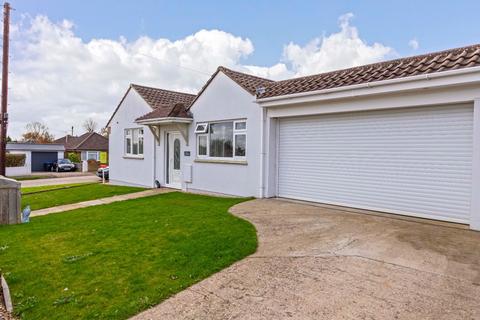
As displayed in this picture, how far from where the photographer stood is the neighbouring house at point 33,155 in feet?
116

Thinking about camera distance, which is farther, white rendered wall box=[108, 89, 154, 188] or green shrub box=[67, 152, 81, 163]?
green shrub box=[67, 152, 81, 163]

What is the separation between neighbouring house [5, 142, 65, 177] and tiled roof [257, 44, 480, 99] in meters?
34.9

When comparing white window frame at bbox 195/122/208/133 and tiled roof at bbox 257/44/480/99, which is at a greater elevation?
tiled roof at bbox 257/44/480/99

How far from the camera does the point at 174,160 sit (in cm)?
1452

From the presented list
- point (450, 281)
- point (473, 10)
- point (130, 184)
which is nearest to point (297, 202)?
point (450, 281)

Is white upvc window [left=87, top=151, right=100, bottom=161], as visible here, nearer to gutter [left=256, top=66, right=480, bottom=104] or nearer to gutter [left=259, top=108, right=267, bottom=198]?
gutter [left=259, top=108, right=267, bottom=198]

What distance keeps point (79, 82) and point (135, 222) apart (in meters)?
18.5

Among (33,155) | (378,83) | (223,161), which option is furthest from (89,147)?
(378,83)

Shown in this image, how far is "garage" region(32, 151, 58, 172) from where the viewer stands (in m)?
39.0

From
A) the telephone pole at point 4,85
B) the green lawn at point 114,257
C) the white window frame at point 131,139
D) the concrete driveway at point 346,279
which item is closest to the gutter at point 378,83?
the concrete driveway at point 346,279

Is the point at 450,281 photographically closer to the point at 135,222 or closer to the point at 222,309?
the point at 222,309

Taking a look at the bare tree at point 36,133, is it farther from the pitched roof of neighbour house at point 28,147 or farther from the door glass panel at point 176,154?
the door glass panel at point 176,154

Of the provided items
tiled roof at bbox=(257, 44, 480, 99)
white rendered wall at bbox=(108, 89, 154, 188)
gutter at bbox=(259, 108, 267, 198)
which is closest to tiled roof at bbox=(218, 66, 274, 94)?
tiled roof at bbox=(257, 44, 480, 99)

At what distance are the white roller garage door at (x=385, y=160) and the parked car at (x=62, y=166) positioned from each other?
3581 cm
